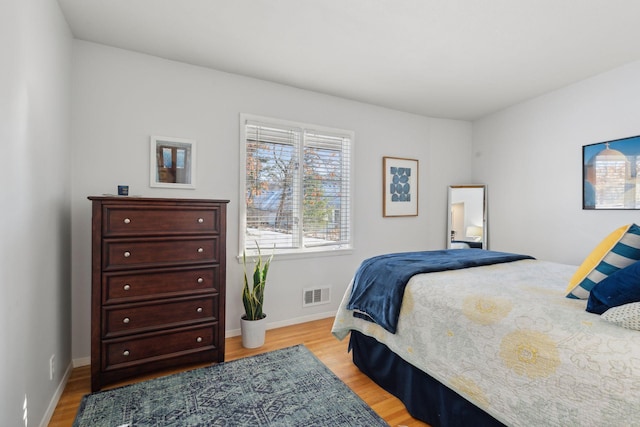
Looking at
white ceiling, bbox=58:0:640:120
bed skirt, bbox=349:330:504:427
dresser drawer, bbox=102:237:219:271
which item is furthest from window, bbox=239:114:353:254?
bed skirt, bbox=349:330:504:427

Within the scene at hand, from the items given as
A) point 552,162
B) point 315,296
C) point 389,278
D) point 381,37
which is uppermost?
point 381,37

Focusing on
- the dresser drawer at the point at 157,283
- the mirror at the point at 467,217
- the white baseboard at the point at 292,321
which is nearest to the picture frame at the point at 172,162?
the dresser drawer at the point at 157,283

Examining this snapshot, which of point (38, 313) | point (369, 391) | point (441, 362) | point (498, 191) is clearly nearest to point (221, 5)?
Answer: point (38, 313)

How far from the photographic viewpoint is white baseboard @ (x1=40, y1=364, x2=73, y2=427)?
1.85 metres

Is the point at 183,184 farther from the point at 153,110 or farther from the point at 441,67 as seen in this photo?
the point at 441,67

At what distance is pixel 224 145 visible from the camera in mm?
3102

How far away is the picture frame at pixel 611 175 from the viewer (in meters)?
2.94

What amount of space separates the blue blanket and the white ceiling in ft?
5.63

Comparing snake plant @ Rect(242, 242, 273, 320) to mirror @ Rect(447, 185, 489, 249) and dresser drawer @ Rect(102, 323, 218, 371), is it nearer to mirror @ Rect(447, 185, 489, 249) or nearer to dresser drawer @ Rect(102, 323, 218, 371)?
dresser drawer @ Rect(102, 323, 218, 371)

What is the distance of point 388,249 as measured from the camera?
13.6 ft

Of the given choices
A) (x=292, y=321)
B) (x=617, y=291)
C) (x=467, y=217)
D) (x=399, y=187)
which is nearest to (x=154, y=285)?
(x=292, y=321)

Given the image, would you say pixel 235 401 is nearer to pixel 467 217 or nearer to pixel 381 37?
pixel 381 37

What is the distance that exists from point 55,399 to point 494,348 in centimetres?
259

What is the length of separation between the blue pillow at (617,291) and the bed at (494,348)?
0.19ft
